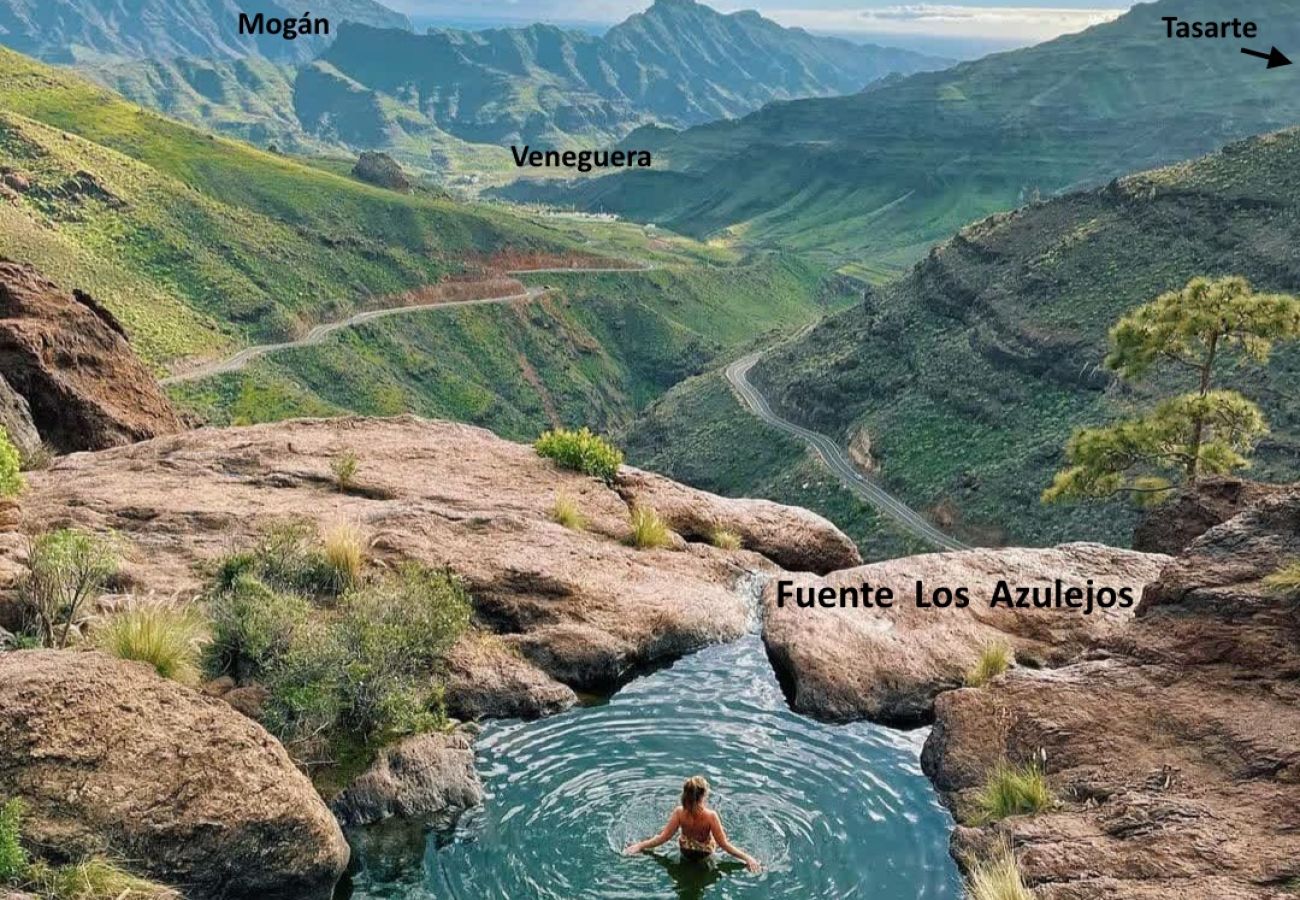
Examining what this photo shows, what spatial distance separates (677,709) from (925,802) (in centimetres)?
422

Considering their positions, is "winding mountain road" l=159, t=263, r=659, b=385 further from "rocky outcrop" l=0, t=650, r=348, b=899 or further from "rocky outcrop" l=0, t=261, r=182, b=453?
"rocky outcrop" l=0, t=650, r=348, b=899

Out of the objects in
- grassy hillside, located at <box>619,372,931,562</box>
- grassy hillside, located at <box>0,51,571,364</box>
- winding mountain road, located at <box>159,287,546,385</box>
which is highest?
grassy hillside, located at <box>0,51,571,364</box>

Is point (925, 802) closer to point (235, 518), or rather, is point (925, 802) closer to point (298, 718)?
point (298, 718)

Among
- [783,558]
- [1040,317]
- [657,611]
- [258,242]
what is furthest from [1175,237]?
[258,242]

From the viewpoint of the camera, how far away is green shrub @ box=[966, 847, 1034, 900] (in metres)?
11.2

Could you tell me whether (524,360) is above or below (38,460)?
below

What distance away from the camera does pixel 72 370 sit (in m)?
28.3

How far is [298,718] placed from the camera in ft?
47.1

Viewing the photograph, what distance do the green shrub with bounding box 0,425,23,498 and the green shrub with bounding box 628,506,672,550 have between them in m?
11.7

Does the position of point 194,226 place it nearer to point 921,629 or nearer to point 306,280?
point 306,280

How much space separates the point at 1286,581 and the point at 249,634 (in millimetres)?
14560

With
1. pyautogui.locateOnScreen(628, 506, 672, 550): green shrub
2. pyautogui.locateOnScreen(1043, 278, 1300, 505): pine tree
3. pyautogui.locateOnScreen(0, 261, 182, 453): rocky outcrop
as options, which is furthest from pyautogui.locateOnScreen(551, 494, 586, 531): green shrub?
pyautogui.locateOnScreen(1043, 278, 1300, 505): pine tree

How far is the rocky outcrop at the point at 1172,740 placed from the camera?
37.5 ft

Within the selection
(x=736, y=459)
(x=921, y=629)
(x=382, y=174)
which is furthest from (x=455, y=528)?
(x=382, y=174)
